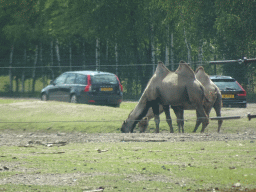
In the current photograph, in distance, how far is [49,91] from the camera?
23.4 metres

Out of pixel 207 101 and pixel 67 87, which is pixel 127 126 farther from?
pixel 67 87

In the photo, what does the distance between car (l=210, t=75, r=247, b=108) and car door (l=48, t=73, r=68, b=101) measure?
6.87 meters

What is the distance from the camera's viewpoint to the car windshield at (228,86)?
18469 mm

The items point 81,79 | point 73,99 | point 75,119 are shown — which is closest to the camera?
point 75,119

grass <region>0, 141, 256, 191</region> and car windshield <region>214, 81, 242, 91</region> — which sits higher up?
car windshield <region>214, 81, 242, 91</region>

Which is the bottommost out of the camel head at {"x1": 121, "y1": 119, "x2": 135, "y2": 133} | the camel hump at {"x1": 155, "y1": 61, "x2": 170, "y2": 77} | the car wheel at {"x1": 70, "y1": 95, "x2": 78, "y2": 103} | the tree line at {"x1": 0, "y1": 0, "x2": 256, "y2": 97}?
the camel head at {"x1": 121, "y1": 119, "x2": 135, "y2": 133}

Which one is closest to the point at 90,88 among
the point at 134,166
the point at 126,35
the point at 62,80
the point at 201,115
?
the point at 62,80

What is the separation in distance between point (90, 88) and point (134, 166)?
13033 millimetres

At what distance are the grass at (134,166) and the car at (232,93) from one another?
21.7 feet

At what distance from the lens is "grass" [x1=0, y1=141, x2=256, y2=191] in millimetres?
6984

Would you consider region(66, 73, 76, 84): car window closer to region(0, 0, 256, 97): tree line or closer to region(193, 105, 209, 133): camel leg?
region(0, 0, 256, 97): tree line

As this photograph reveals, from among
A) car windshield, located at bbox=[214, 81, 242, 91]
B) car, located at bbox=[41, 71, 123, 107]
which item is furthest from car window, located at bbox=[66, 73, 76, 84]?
car windshield, located at bbox=[214, 81, 242, 91]

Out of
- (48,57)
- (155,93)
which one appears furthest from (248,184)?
(48,57)

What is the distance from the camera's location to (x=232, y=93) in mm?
18500
